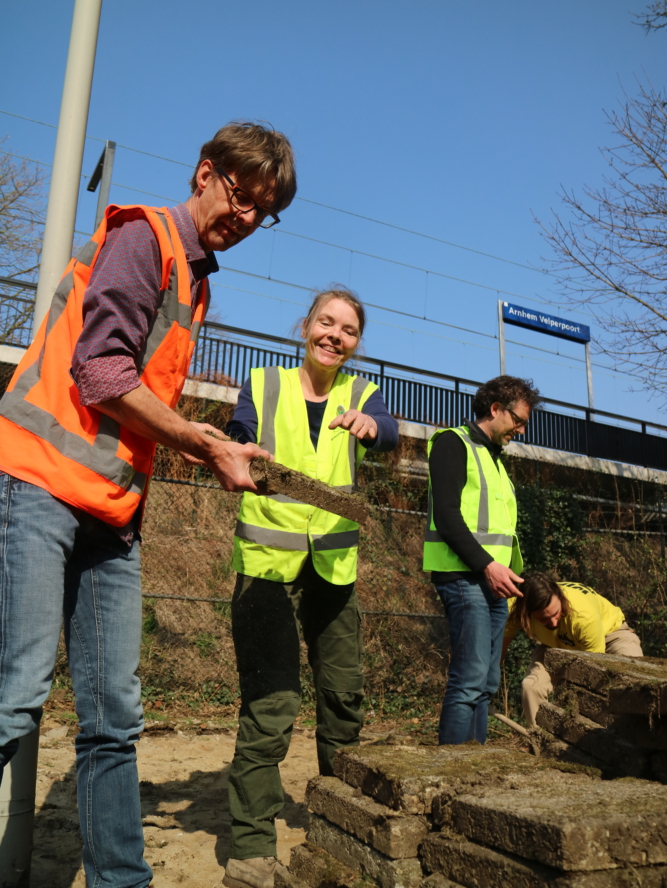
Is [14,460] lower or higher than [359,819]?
higher

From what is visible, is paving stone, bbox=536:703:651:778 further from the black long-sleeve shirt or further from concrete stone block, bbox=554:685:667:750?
the black long-sleeve shirt

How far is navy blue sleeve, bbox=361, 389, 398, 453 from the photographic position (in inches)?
124

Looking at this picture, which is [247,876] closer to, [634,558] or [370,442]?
[370,442]

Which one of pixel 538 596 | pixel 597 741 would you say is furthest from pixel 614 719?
pixel 538 596

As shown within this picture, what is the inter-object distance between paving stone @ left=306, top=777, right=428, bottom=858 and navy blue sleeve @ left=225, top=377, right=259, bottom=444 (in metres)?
1.47

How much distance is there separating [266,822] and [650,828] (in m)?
1.72

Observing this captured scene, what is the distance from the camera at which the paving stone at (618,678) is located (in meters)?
2.54

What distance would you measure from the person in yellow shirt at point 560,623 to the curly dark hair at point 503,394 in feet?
4.90

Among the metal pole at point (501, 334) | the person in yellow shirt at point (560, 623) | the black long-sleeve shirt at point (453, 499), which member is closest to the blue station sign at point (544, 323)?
the metal pole at point (501, 334)

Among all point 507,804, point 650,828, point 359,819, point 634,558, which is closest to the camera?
point 650,828

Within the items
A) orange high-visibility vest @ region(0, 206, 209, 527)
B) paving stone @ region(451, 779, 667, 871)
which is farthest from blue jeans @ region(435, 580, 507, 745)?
orange high-visibility vest @ region(0, 206, 209, 527)

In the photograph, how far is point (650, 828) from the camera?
5.38 ft

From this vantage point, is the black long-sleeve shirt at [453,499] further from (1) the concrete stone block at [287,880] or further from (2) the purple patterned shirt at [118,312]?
(2) the purple patterned shirt at [118,312]

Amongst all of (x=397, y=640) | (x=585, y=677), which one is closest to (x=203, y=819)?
(x=585, y=677)
